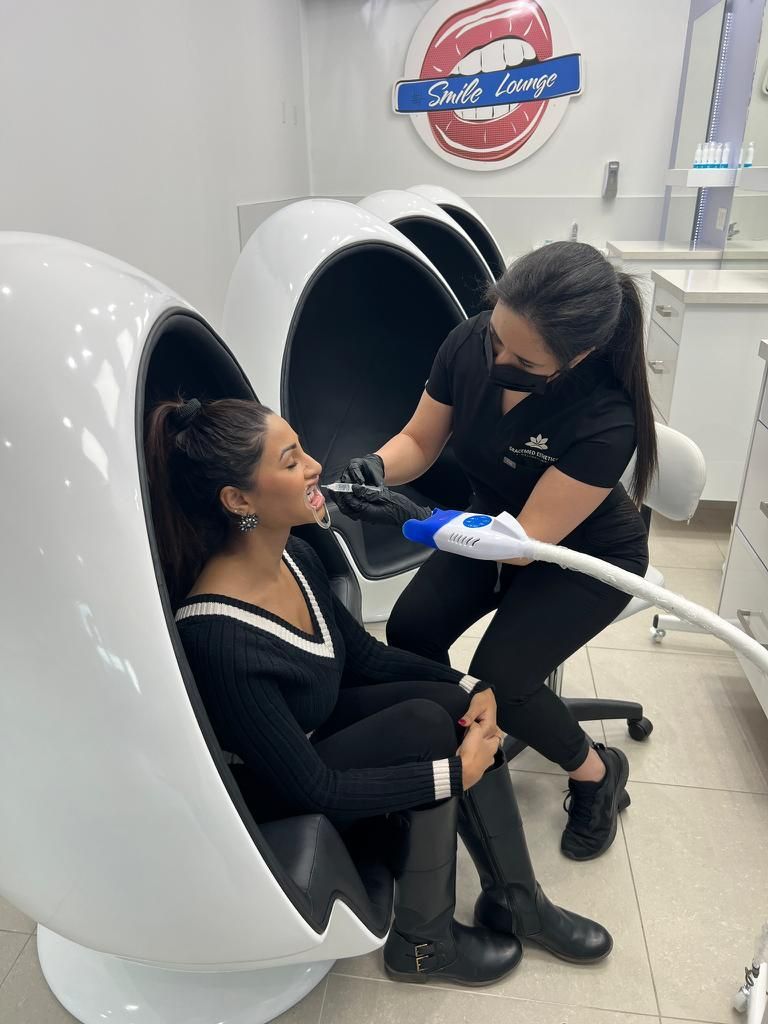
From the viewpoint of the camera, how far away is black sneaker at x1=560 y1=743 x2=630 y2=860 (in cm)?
143

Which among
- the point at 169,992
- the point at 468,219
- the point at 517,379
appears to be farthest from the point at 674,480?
the point at 468,219

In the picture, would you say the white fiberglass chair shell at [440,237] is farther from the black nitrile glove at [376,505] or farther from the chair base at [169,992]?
the chair base at [169,992]

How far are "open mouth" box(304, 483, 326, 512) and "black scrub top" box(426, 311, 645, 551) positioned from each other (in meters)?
0.39

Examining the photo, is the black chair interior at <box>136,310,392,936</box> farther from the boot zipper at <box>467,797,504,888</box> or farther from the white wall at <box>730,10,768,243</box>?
the white wall at <box>730,10,768,243</box>

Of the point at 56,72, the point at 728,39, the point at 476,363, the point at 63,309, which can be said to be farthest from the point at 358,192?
the point at 63,309

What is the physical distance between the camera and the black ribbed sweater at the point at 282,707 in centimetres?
90

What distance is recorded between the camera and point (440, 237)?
261 centimetres

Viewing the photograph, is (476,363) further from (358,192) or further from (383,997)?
(358,192)

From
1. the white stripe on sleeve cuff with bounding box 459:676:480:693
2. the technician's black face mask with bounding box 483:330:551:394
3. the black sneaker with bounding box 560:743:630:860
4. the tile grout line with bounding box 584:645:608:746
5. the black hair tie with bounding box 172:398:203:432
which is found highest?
the black hair tie with bounding box 172:398:203:432

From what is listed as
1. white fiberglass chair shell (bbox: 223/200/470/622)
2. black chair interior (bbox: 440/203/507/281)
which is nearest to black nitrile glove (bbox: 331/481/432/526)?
white fiberglass chair shell (bbox: 223/200/470/622)

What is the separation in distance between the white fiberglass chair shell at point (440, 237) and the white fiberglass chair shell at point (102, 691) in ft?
5.55

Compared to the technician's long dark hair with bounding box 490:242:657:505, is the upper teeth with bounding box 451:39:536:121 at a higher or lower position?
higher

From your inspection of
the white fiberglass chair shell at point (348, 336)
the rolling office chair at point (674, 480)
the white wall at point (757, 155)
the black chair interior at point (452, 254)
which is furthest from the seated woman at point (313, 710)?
the white wall at point (757, 155)

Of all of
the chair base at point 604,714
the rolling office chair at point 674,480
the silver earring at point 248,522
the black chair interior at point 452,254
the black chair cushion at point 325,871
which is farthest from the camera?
the black chair interior at point 452,254
